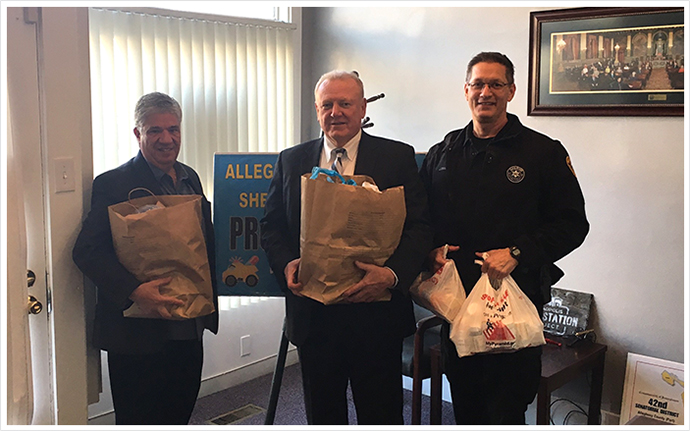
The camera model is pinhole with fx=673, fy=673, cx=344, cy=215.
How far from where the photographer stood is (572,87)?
119 inches

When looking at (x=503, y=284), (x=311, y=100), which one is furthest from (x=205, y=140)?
(x=503, y=284)

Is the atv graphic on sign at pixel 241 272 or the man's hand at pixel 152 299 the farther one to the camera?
the atv graphic on sign at pixel 241 272

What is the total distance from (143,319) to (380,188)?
2.67ft

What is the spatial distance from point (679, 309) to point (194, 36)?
256cm

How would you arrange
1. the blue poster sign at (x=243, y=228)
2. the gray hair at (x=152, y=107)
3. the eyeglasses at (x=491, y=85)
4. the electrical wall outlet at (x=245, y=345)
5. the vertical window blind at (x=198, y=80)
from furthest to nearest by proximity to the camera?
the electrical wall outlet at (x=245, y=345)
the vertical window blind at (x=198, y=80)
the blue poster sign at (x=243, y=228)
the gray hair at (x=152, y=107)
the eyeglasses at (x=491, y=85)

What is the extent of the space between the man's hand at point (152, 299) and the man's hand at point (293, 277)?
1.14 ft

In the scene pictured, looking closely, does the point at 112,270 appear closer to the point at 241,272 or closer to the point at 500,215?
the point at 241,272

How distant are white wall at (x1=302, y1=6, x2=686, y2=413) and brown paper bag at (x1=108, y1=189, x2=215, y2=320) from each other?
182 centimetres

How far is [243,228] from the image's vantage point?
8.30 ft

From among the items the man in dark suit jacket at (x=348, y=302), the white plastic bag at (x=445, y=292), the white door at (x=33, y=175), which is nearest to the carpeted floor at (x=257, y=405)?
the man in dark suit jacket at (x=348, y=302)

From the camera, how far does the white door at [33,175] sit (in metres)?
1.88

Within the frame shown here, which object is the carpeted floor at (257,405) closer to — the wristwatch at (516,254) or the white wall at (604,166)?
the white wall at (604,166)

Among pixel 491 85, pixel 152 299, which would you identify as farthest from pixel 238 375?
pixel 491 85

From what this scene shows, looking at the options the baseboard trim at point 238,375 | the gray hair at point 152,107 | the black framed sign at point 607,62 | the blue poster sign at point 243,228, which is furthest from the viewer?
the baseboard trim at point 238,375
